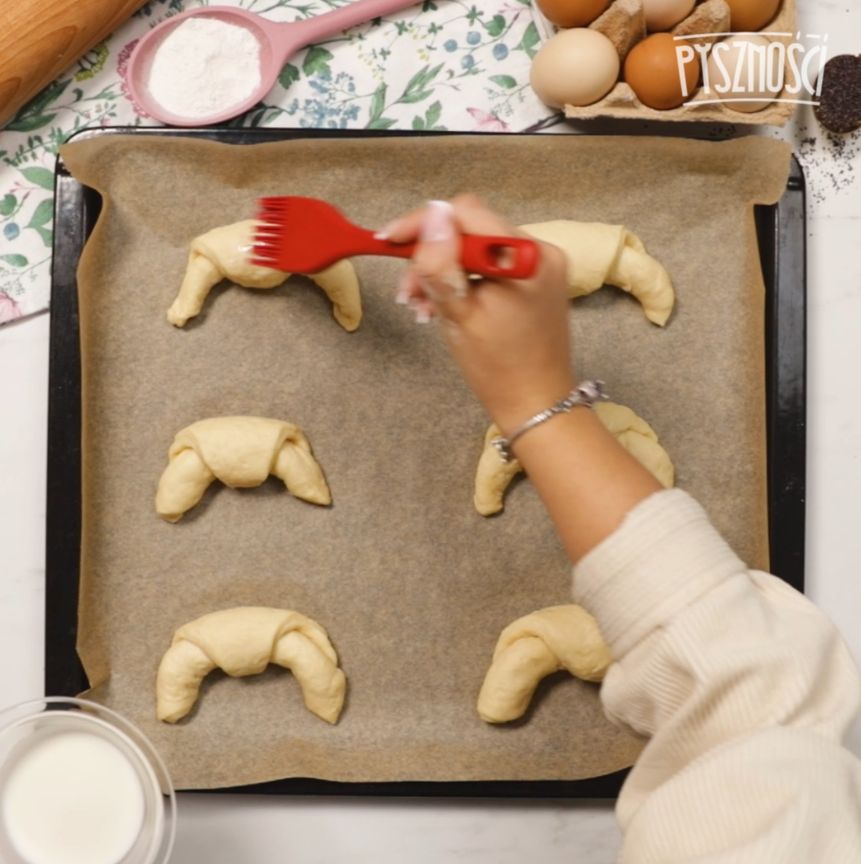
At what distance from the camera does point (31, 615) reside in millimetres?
1172

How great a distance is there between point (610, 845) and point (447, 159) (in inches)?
32.4

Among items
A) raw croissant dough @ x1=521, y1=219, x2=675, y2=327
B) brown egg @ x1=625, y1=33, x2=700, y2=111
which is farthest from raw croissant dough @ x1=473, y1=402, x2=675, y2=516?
brown egg @ x1=625, y1=33, x2=700, y2=111

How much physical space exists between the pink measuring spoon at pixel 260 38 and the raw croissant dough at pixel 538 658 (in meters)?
0.69

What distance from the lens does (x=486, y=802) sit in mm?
1142

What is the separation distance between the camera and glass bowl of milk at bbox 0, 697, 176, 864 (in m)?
1.00

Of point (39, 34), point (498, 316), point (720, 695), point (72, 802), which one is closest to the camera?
point (720, 695)

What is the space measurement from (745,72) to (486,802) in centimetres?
88

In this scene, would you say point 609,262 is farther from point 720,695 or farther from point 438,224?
point 720,695

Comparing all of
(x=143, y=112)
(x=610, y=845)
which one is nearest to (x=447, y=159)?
(x=143, y=112)

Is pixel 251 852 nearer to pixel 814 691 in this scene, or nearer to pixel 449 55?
pixel 814 691

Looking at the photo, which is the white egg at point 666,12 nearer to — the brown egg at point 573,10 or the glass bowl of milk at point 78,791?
the brown egg at point 573,10

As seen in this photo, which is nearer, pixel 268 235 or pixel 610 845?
pixel 268 235

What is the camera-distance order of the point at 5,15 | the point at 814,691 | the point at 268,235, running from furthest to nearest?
1. the point at 5,15
2. the point at 268,235
3. the point at 814,691

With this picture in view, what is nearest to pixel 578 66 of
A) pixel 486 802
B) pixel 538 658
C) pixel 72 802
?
pixel 538 658
